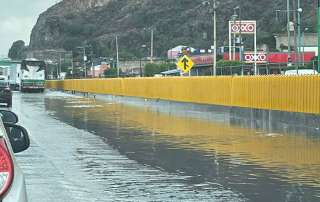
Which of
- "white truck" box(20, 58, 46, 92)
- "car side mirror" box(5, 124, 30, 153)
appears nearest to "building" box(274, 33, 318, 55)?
"white truck" box(20, 58, 46, 92)

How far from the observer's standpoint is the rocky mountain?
455ft

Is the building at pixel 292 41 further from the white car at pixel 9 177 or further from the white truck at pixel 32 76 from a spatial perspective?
the white car at pixel 9 177

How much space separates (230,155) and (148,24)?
153497 millimetres

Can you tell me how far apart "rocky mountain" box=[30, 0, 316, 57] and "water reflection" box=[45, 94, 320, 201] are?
322ft

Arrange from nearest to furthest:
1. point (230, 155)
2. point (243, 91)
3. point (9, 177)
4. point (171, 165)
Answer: point (9, 177), point (171, 165), point (230, 155), point (243, 91)

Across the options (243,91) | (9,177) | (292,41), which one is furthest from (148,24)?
(9,177)

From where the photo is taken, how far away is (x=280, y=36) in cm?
12238

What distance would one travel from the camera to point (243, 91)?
87.2ft

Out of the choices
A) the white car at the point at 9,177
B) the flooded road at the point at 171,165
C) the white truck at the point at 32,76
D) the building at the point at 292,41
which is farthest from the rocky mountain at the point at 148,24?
the white car at the point at 9,177

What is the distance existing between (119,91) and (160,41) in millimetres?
107829

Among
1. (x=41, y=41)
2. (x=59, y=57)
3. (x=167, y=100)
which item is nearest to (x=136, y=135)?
(x=167, y=100)

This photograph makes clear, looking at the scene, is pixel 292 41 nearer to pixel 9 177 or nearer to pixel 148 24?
pixel 148 24

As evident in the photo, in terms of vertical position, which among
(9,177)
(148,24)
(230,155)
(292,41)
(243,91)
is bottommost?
(230,155)

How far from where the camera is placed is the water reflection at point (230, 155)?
398 inches
